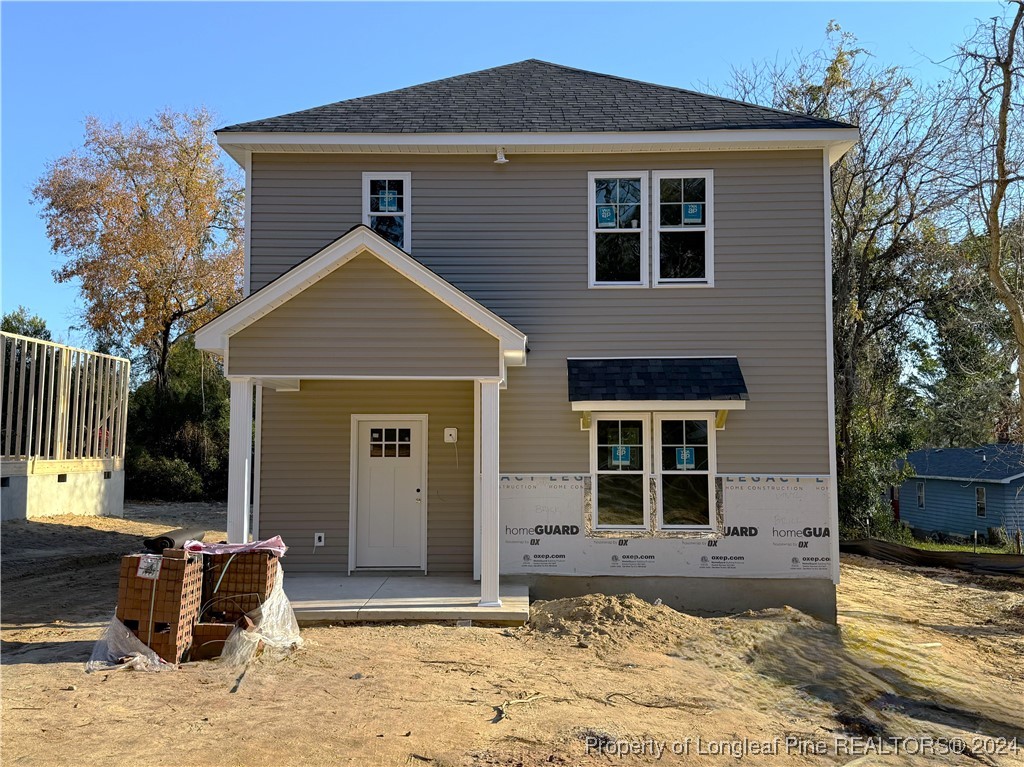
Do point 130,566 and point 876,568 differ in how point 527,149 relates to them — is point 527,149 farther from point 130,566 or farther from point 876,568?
point 876,568

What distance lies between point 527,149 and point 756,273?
140 inches

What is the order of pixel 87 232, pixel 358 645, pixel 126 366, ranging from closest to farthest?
pixel 358 645 < pixel 126 366 < pixel 87 232

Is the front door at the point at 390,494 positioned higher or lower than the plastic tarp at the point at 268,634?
higher

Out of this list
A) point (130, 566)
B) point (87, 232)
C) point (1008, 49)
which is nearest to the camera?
point (130, 566)

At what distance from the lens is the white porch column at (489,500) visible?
28.6 ft

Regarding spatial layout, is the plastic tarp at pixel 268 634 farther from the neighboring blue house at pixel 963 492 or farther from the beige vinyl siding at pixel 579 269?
the neighboring blue house at pixel 963 492

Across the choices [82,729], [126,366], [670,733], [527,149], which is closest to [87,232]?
[126,366]

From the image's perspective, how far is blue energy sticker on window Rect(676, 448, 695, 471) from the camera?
1041 centimetres

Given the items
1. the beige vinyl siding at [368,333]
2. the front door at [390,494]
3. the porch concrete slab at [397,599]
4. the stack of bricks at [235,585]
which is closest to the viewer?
the stack of bricks at [235,585]

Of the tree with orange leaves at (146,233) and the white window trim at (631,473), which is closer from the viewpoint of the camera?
the white window trim at (631,473)

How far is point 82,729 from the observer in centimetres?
535

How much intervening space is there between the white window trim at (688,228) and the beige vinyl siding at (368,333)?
10.2 feet

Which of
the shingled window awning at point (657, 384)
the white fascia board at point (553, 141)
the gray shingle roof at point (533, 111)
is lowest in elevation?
the shingled window awning at point (657, 384)

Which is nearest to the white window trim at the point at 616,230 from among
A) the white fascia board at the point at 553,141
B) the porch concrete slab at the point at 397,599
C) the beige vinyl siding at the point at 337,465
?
the white fascia board at the point at 553,141
